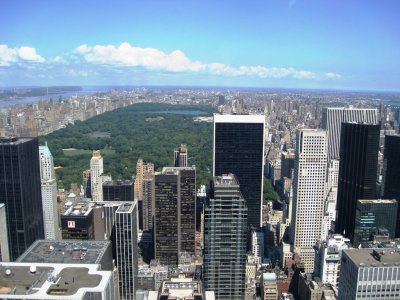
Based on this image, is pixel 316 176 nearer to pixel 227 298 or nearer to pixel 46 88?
pixel 227 298

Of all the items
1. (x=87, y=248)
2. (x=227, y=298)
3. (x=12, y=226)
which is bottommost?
(x=227, y=298)

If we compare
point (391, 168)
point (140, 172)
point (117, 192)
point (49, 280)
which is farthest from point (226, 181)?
point (140, 172)

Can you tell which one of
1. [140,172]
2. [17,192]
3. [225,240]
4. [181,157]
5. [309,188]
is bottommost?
[140,172]

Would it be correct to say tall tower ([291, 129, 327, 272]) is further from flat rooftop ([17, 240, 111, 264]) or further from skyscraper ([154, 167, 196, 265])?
flat rooftop ([17, 240, 111, 264])

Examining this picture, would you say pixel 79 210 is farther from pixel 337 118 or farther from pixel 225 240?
pixel 337 118

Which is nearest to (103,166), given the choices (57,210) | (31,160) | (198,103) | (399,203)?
(57,210)

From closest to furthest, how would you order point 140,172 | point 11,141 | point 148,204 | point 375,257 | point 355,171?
point 375,257 → point 11,141 → point 355,171 → point 148,204 → point 140,172

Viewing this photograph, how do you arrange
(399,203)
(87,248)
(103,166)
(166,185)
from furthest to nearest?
(103,166), (166,185), (399,203), (87,248)
